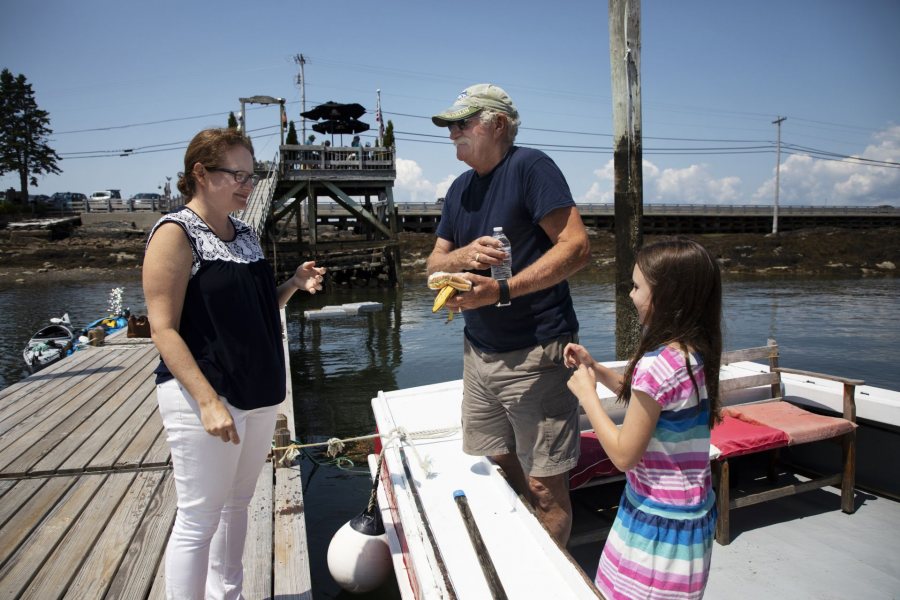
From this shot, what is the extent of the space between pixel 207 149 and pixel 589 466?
253 centimetres

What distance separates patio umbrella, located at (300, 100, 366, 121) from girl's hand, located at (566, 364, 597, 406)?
89.7 ft

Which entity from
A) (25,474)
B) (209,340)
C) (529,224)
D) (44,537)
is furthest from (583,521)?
(25,474)

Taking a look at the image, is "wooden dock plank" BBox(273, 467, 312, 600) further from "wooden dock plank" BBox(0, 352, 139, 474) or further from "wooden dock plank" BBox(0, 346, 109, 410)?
"wooden dock plank" BBox(0, 346, 109, 410)

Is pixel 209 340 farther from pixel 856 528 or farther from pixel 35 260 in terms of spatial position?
pixel 35 260

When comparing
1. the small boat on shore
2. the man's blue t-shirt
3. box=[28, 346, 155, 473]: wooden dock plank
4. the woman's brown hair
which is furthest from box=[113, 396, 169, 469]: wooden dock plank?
the small boat on shore

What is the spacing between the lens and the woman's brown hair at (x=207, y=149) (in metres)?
2.05

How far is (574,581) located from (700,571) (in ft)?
1.26

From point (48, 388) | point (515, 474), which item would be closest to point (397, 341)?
point (48, 388)

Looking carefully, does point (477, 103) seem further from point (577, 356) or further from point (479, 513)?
point (479, 513)

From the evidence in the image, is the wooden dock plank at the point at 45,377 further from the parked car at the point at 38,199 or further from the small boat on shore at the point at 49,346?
the parked car at the point at 38,199

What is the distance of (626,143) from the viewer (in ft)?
17.6

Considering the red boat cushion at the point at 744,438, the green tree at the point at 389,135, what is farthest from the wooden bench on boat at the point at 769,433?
the green tree at the point at 389,135

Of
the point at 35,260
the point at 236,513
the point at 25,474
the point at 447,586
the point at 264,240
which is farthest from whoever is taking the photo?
the point at 35,260

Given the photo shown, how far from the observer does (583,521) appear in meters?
3.79
